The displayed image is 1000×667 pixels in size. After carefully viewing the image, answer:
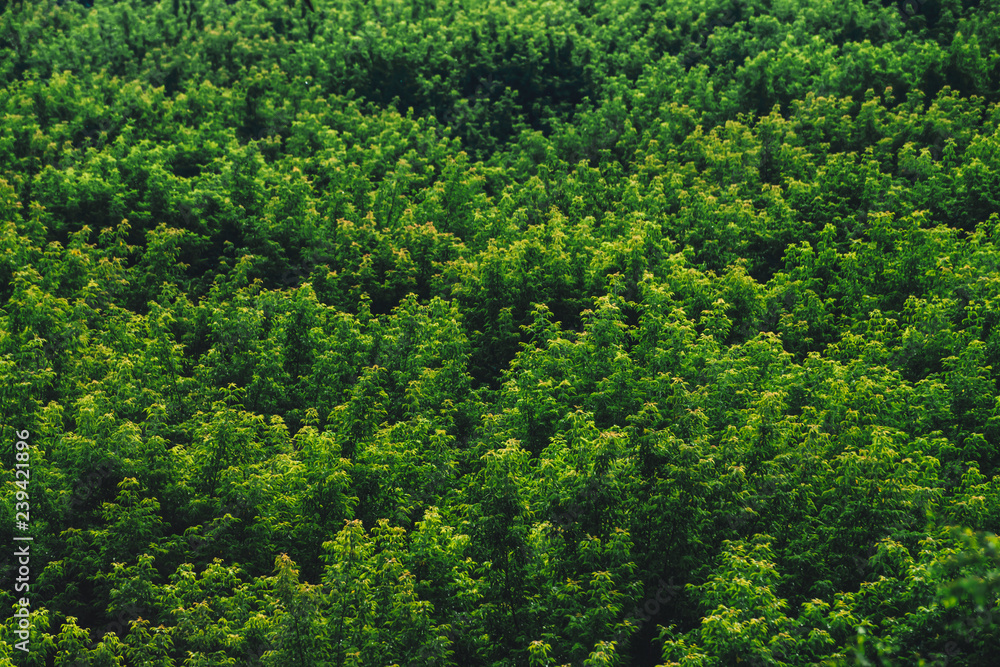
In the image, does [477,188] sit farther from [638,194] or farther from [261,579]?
[261,579]

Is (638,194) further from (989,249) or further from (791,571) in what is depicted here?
(791,571)

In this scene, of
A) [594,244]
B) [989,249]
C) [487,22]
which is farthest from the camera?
[487,22]

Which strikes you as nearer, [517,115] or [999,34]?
[999,34]

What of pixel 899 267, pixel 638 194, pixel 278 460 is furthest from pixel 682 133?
pixel 278 460

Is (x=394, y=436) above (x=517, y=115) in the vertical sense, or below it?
below

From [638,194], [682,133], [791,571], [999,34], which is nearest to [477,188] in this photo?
[638,194]

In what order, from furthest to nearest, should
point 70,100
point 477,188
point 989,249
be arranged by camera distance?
point 70,100, point 477,188, point 989,249

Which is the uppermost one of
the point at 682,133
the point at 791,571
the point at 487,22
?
the point at 487,22
